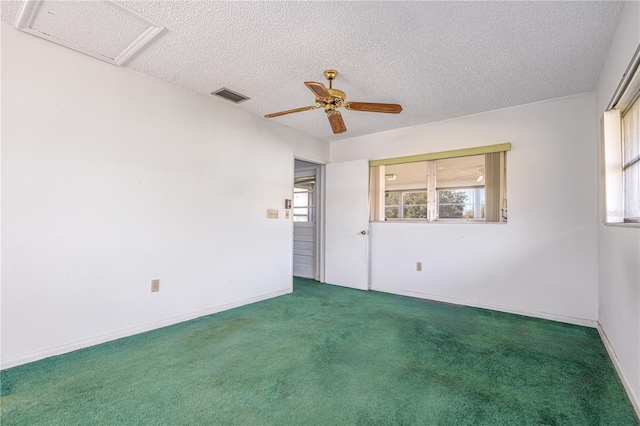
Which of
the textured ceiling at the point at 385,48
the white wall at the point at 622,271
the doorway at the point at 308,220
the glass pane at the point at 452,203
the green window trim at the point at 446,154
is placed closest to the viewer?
the white wall at the point at 622,271

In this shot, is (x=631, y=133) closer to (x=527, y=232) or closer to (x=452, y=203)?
(x=527, y=232)

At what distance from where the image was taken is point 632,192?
205 cm

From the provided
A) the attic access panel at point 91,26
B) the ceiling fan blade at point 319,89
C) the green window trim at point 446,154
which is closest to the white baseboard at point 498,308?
the green window trim at point 446,154

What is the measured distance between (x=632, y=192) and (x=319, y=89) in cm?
228

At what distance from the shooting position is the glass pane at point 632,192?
6.34 feet

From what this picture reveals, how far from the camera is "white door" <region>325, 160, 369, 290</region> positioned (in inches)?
175

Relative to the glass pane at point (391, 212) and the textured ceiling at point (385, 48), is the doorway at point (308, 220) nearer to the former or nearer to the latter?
the glass pane at point (391, 212)

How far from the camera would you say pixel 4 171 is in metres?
2.01

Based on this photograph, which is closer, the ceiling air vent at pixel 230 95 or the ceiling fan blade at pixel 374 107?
the ceiling fan blade at pixel 374 107

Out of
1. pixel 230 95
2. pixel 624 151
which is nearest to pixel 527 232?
pixel 624 151

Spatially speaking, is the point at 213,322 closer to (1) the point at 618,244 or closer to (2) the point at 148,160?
(2) the point at 148,160

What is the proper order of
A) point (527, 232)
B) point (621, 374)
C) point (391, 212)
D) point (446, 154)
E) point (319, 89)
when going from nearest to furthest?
point (621, 374)
point (319, 89)
point (527, 232)
point (446, 154)
point (391, 212)

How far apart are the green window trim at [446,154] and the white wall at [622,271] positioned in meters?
0.94

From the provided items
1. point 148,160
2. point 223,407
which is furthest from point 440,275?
point 148,160
